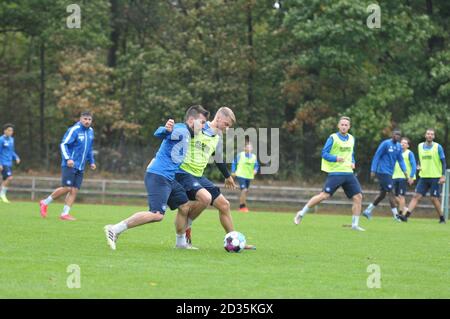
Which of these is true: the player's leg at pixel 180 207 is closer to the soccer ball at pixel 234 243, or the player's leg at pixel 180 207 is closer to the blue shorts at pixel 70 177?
the soccer ball at pixel 234 243

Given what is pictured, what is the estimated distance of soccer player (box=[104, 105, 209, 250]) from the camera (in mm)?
12297

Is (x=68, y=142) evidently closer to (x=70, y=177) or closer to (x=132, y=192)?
(x=70, y=177)

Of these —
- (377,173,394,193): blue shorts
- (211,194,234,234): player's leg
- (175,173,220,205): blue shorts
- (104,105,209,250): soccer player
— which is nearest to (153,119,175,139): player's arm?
(104,105,209,250): soccer player

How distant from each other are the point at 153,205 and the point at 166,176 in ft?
1.46

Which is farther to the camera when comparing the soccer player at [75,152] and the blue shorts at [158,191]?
the soccer player at [75,152]

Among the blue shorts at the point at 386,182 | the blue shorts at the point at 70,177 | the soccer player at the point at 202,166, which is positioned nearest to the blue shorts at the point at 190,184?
→ the soccer player at the point at 202,166

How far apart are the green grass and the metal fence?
661 inches

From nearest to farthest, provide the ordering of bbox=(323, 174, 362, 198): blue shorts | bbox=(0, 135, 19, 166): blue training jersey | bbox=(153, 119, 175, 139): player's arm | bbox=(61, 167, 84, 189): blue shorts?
bbox=(153, 119, 175, 139): player's arm
bbox=(323, 174, 362, 198): blue shorts
bbox=(61, 167, 84, 189): blue shorts
bbox=(0, 135, 19, 166): blue training jersey

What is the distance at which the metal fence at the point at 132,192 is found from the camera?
34.7m

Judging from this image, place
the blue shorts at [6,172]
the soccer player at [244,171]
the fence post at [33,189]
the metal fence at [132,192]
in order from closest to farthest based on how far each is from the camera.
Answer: the blue shorts at [6,172]
the soccer player at [244,171]
the metal fence at [132,192]
the fence post at [33,189]

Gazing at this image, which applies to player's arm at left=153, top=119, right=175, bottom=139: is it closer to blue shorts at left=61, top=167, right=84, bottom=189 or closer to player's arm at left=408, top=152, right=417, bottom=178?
blue shorts at left=61, top=167, right=84, bottom=189

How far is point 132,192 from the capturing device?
1423 inches

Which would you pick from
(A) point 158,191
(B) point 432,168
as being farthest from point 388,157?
(A) point 158,191
